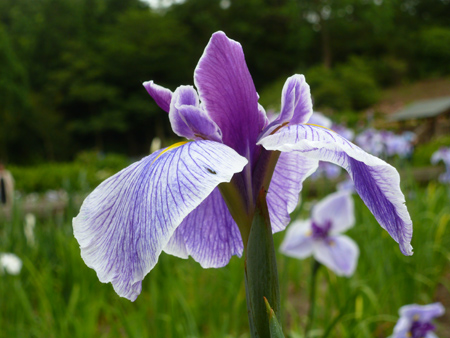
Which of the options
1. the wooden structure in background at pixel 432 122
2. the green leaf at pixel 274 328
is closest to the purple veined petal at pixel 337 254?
the green leaf at pixel 274 328

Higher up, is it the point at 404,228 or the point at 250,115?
the point at 250,115

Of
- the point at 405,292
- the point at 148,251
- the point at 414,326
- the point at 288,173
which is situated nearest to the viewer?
the point at 148,251

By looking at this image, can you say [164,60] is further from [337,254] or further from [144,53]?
[337,254]

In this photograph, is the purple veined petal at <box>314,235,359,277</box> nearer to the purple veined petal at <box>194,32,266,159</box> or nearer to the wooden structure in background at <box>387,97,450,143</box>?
the purple veined petal at <box>194,32,266,159</box>

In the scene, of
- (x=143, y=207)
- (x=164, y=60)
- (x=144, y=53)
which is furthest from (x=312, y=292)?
(x=164, y=60)

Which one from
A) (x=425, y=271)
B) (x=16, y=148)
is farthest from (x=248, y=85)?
(x=16, y=148)

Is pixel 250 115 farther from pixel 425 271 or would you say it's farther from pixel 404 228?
pixel 425 271

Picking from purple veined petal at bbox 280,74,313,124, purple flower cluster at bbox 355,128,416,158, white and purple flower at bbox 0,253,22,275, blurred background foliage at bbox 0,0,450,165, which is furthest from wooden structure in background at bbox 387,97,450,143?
purple veined petal at bbox 280,74,313,124

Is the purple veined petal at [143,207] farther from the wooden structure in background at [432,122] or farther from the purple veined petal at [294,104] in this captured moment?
the wooden structure in background at [432,122]
